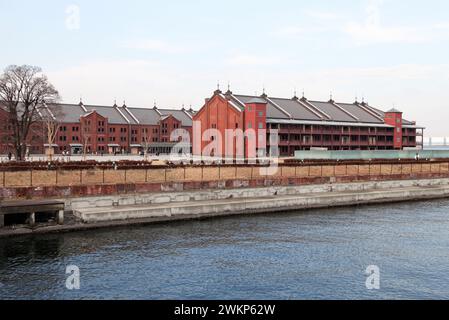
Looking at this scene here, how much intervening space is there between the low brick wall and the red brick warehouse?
35.6 metres

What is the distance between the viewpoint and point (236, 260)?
25562 mm

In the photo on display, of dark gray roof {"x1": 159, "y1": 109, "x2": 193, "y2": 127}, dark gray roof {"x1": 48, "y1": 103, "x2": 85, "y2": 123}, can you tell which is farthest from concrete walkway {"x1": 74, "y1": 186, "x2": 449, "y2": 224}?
dark gray roof {"x1": 159, "y1": 109, "x2": 193, "y2": 127}

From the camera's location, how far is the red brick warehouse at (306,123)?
98.8 metres

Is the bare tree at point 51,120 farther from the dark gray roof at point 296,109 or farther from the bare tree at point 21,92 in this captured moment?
the dark gray roof at point 296,109

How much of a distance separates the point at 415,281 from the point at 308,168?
36.0 meters

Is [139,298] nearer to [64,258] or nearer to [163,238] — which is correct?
[64,258]

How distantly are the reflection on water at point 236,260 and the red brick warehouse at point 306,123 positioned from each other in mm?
61532

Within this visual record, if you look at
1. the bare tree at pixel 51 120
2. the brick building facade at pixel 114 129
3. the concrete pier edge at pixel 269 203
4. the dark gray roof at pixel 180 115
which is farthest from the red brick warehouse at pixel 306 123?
the concrete pier edge at pixel 269 203

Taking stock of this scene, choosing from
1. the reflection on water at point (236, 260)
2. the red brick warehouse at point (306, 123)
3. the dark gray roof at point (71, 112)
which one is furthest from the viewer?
the dark gray roof at point (71, 112)

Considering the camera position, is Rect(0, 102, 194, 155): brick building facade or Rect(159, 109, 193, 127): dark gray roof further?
Rect(159, 109, 193, 127): dark gray roof

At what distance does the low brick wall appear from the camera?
39719 mm

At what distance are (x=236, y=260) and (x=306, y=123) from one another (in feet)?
265

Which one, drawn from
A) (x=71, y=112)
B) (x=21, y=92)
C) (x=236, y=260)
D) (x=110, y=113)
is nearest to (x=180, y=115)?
(x=110, y=113)

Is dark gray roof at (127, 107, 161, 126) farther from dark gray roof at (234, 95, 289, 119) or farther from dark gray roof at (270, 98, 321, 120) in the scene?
dark gray roof at (270, 98, 321, 120)
